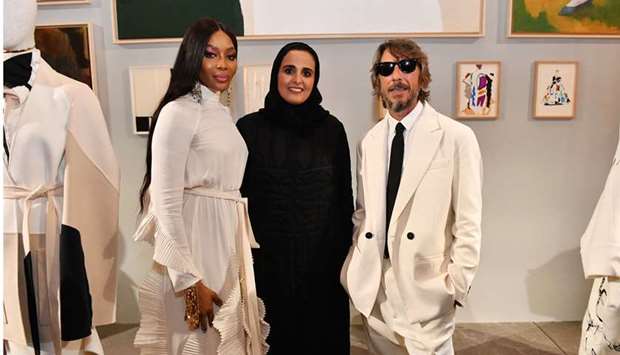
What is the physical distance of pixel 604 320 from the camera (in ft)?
6.93

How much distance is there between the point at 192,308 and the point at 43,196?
667mm

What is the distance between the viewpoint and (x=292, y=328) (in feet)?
7.75

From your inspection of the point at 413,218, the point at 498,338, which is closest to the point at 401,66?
the point at 413,218

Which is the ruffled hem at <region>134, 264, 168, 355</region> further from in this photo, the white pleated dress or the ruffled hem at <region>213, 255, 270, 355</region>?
the ruffled hem at <region>213, 255, 270, 355</region>

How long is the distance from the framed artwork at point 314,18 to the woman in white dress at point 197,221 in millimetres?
1322

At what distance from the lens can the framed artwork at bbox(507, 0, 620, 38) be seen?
3.29 m

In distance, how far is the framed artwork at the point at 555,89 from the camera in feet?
10.9

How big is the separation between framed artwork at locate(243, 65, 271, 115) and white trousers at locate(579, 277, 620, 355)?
7.17 ft

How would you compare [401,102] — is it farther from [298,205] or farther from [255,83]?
[255,83]

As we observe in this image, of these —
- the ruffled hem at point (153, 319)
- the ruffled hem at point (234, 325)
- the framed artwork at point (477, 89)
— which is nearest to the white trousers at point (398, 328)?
the ruffled hem at point (234, 325)

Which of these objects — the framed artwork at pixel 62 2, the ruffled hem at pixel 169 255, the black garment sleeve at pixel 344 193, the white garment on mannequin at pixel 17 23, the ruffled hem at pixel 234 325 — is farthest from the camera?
the framed artwork at pixel 62 2

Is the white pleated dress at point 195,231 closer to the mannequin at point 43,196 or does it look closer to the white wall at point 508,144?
the mannequin at point 43,196

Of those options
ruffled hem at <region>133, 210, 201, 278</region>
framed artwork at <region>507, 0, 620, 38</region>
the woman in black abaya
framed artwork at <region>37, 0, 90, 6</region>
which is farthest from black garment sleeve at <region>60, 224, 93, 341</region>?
framed artwork at <region>507, 0, 620, 38</region>

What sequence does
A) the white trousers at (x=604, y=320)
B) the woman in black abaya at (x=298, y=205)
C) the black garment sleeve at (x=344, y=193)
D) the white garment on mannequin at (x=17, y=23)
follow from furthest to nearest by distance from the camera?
the black garment sleeve at (x=344, y=193), the woman in black abaya at (x=298, y=205), the white trousers at (x=604, y=320), the white garment on mannequin at (x=17, y=23)
